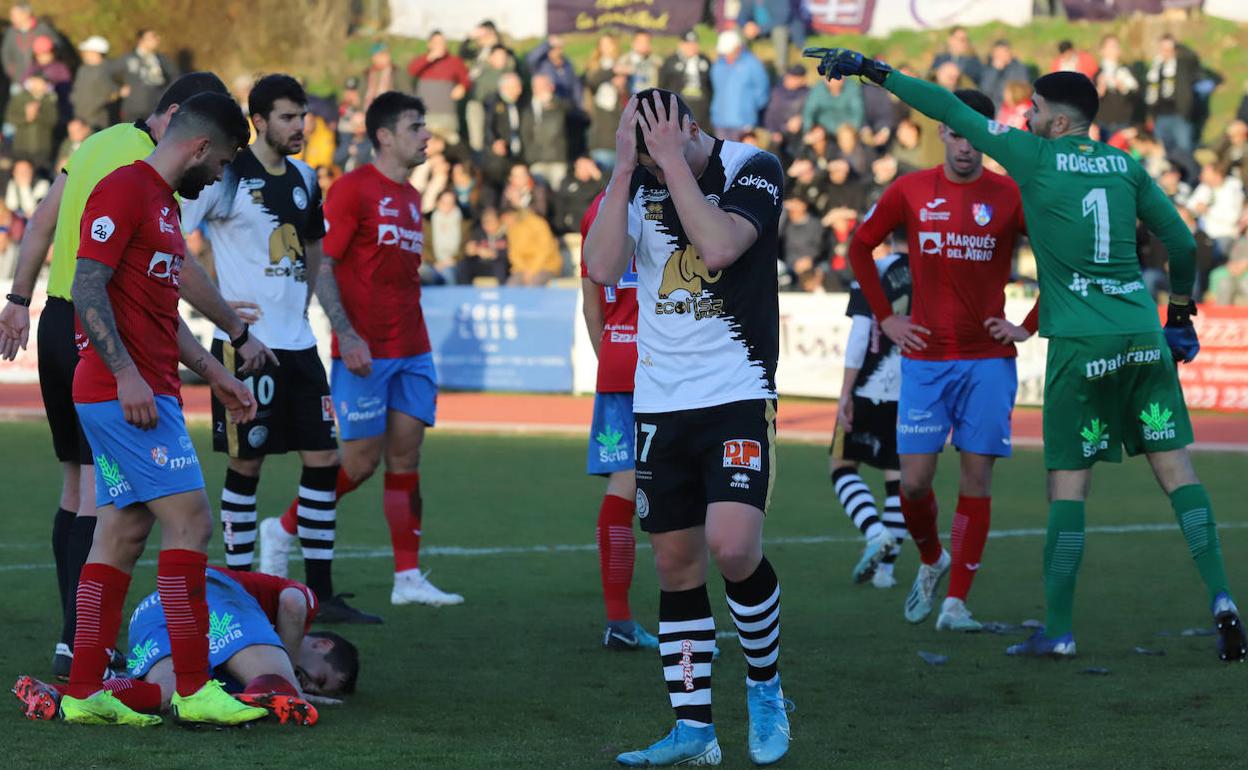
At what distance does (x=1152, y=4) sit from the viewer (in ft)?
96.5

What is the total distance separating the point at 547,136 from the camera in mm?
27641

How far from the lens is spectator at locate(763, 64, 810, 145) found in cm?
2683

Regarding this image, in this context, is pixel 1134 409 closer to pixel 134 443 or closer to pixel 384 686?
pixel 384 686

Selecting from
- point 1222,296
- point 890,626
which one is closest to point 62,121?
point 1222,296

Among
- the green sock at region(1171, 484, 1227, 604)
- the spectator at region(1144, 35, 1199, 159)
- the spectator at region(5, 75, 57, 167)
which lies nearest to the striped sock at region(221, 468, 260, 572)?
the green sock at region(1171, 484, 1227, 604)

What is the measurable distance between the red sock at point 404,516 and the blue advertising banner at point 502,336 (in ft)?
42.3

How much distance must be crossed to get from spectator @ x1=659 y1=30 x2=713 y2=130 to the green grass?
49.1ft

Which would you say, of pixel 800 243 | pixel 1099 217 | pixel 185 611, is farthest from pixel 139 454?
pixel 800 243

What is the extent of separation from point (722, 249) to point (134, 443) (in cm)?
216

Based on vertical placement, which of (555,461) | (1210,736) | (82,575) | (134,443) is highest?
(134,443)

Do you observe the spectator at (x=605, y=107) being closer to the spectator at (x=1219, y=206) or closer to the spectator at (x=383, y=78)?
the spectator at (x=383, y=78)

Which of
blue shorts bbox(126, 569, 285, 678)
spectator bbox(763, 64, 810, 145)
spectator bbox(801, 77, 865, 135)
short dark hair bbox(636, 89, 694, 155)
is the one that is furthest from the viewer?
spectator bbox(763, 64, 810, 145)

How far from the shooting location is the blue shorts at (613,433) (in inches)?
329

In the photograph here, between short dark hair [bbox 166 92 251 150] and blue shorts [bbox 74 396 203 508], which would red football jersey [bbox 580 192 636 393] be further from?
blue shorts [bbox 74 396 203 508]
